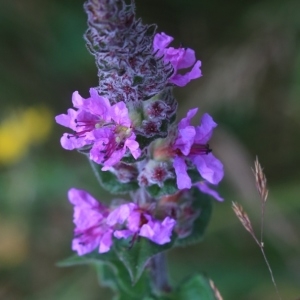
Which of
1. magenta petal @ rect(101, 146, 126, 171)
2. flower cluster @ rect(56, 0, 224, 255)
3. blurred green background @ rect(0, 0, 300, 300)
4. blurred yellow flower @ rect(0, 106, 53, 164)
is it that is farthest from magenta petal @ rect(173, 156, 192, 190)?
blurred yellow flower @ rect(0, 106, 53, 164)

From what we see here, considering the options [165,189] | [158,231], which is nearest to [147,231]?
[158,231]

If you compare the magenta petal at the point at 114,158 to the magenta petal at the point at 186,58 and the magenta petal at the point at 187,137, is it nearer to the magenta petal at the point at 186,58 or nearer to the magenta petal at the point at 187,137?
the magenta petal at the point at 187,137

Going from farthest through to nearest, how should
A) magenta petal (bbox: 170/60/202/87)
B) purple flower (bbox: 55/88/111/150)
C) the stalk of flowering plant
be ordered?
1. magenta petal (bbox: 170/60/202/87)
2. purple flower (bbox: 55/88/111/150)
3. the stalk of flowering plant

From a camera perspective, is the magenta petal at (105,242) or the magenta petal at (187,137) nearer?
Answer: the magenta petal at (187,137)

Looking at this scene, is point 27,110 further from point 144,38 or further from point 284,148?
point 144,38

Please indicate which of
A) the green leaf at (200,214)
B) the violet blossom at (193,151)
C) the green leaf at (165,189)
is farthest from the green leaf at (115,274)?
the violet blossom at (193,151)

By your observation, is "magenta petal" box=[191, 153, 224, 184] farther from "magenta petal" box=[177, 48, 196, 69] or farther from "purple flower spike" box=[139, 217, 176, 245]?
"magenta petal" box=[177, 48, 196, 69]

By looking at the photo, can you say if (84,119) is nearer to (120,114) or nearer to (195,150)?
(120,114)
